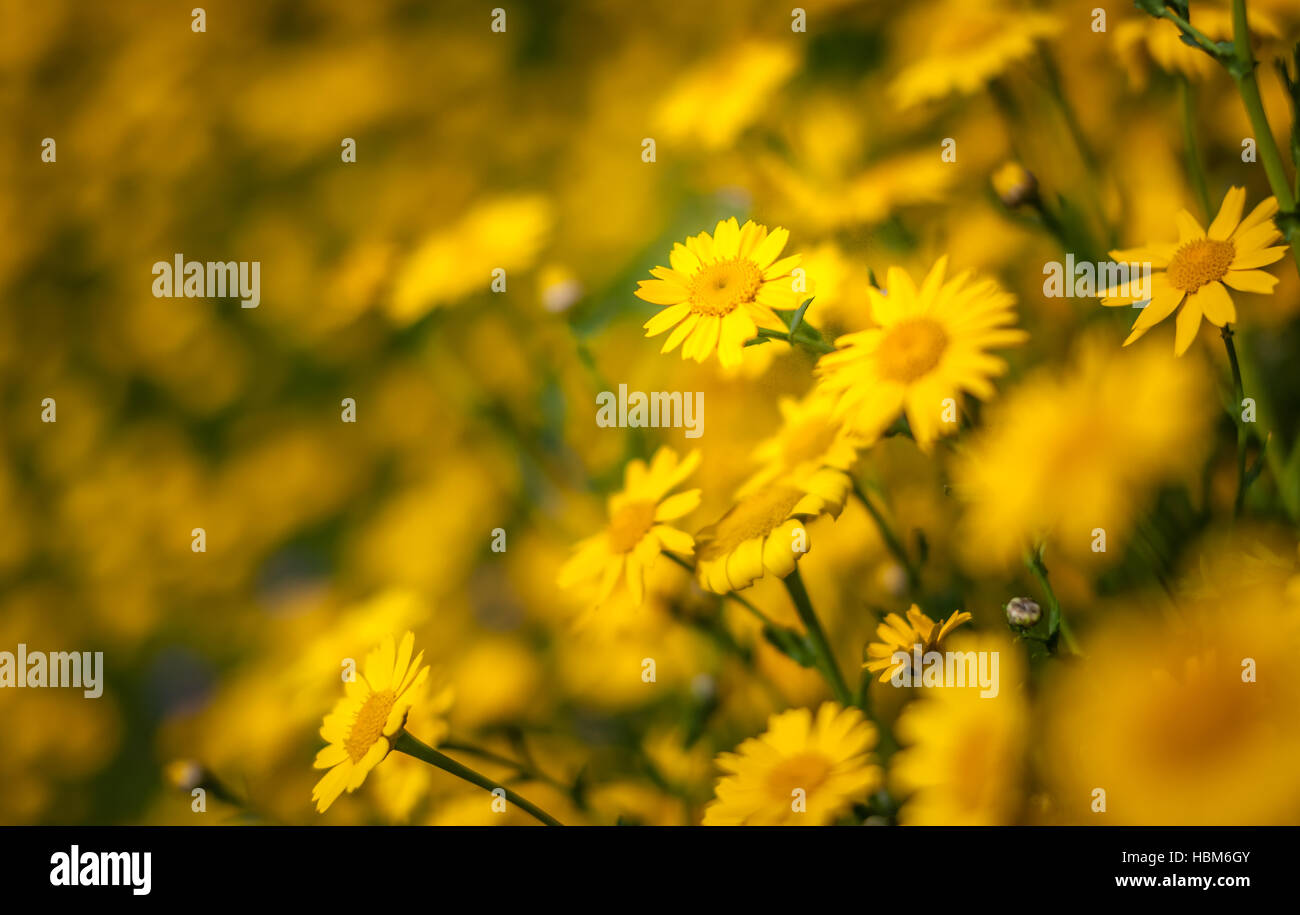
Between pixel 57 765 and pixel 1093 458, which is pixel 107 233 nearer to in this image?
pixel 57 765

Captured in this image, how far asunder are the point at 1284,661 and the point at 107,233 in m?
1.36

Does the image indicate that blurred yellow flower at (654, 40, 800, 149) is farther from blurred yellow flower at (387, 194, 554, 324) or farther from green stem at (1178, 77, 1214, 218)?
green stem at (1178, 77, 1214, 218)

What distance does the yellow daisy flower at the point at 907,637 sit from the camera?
0.45m

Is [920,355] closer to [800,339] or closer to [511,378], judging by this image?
[800,339]

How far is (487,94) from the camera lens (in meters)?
1.17

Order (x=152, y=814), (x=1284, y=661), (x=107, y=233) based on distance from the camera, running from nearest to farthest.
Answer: (x=1284, y=661) < (x=152, y=814) < (x=107, y=233)

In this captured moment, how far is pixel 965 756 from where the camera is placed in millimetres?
446

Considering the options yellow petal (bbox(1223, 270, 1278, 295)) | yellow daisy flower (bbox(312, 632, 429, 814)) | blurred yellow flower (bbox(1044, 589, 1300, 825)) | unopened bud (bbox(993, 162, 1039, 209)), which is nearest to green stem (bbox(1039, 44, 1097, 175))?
unopened bud (bbox(993, 162, 1039, 209))

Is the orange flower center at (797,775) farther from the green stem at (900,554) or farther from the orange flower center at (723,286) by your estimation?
the orange flower center at (723,286)

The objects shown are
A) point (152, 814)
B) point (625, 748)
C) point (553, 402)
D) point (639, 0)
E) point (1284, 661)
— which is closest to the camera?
point (1284, 661)

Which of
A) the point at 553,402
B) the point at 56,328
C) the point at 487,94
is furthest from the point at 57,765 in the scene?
the point at 487,94

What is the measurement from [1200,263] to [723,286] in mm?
250

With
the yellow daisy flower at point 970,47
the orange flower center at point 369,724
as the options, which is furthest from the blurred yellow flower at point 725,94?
the orange flower center at point 369,724

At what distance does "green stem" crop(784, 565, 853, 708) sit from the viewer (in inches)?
19.2
